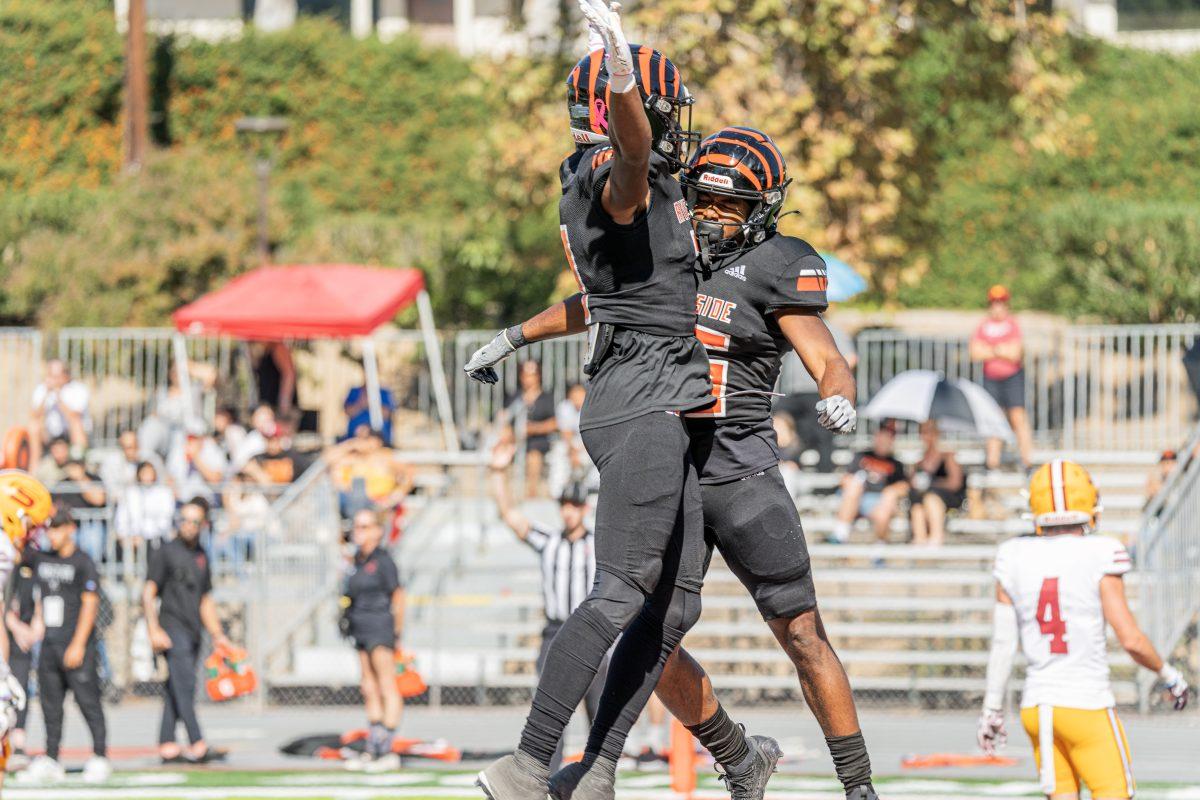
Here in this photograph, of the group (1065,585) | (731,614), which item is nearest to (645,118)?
(1065,585)

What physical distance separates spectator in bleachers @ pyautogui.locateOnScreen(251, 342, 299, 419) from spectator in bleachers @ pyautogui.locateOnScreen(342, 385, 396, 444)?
41.2 inches

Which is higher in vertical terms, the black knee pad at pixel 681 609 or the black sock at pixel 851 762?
the black knee pad at pixel 681 609

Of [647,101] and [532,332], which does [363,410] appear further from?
[647,101]

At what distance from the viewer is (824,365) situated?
573cm

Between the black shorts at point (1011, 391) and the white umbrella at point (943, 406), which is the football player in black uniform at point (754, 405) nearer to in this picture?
the white umbrella at point (943, 406)

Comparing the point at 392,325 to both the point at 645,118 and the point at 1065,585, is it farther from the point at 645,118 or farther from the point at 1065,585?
the point at 645,118

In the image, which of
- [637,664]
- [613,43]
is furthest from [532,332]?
[613,43]

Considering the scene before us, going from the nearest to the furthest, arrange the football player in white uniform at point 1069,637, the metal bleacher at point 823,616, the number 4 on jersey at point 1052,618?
the football player in white uniform at point 1069,637 < the number 4 on jersey at point 1052,618 < the metal bleacher at point 823,616

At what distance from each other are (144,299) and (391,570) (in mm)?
11015

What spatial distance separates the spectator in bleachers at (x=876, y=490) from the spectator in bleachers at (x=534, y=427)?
2901mm

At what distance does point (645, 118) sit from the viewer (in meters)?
5.23

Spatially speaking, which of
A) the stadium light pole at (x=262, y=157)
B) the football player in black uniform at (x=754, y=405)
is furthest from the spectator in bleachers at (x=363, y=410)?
the football player in black uniform at (x=754, y=405)

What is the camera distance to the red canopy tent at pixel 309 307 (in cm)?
1805

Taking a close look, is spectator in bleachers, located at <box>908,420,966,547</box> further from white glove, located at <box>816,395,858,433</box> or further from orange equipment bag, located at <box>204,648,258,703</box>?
white glove, located at <box>816,395,858,433</box>
